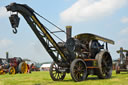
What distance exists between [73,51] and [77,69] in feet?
3.48

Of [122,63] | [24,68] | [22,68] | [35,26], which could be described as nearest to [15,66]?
[22,68]

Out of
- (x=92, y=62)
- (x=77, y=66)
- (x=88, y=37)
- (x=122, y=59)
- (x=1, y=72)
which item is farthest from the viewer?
(x=1, y=72)

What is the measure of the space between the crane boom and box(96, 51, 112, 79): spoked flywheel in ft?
8.31

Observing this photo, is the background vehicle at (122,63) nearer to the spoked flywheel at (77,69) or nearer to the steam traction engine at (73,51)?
the steam traction engine at (73,51)

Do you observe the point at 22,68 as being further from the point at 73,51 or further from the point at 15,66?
the point at 73,51

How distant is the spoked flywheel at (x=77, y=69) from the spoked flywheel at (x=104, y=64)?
1.42m

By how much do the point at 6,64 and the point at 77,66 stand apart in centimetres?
1942

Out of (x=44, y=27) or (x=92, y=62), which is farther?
(x=92, y=62)

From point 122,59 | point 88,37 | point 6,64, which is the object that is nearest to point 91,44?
point 88,37

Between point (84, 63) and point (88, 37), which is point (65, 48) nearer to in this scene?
point (84, 63)

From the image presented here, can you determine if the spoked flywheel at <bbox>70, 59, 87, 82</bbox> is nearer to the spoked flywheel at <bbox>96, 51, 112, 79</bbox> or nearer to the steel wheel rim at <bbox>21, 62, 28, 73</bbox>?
the spoked flywheel at <bbox>96, 51, 112, 79</bbox>

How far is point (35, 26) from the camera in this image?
1037 centimetres

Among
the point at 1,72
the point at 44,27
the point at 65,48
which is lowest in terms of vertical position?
the point at 1,72

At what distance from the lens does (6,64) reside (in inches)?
1125
